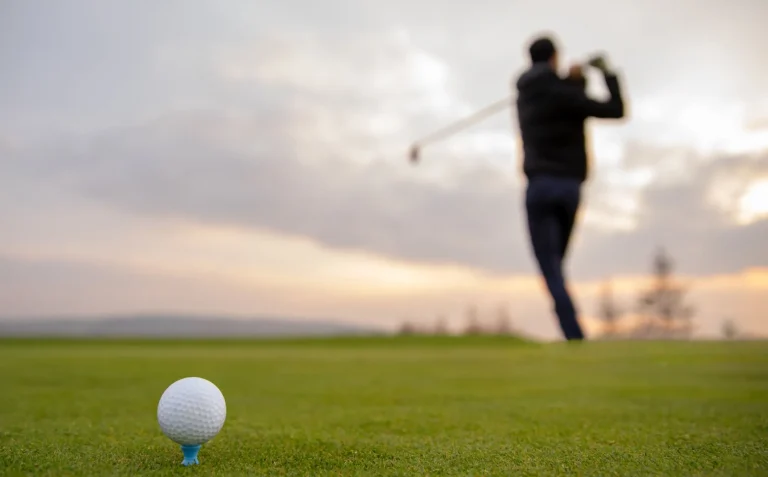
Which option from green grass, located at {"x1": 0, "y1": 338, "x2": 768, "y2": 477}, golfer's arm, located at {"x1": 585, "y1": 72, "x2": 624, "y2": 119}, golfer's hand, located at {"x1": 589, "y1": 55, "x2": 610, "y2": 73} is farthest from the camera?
golfer's hand, located at {"x1": 589, "y1": 55, "x2": 610, "y2": 73}

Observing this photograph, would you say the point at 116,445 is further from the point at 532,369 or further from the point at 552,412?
the point at 532,369

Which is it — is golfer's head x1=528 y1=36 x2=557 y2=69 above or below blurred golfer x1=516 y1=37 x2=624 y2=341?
above

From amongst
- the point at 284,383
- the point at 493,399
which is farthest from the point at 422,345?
the point at 493,399

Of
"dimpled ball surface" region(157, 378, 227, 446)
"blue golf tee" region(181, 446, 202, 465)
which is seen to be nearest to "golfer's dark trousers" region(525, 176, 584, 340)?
"dimpled ball surface" region(157, 378, 227, 446)

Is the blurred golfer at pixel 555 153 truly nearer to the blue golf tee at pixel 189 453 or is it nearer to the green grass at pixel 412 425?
the green grass at pixel 412 425

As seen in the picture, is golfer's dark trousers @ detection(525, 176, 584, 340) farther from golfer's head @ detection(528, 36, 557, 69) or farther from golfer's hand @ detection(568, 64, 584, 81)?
golfer's head @ detection(528, 36, 557, 69)

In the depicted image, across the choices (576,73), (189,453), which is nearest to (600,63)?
(576,73)

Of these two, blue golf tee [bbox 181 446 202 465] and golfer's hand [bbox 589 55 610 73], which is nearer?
blue golf tee [bbox 181 446 202 465]

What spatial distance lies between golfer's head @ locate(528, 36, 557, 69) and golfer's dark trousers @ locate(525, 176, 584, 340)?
28.1 inches

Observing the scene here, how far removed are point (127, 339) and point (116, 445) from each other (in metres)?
30.3

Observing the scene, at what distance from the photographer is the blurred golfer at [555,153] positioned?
329cm

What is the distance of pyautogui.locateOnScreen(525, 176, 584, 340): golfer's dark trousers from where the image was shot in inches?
131

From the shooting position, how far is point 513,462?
10.6 feet

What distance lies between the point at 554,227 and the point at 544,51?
98cm
